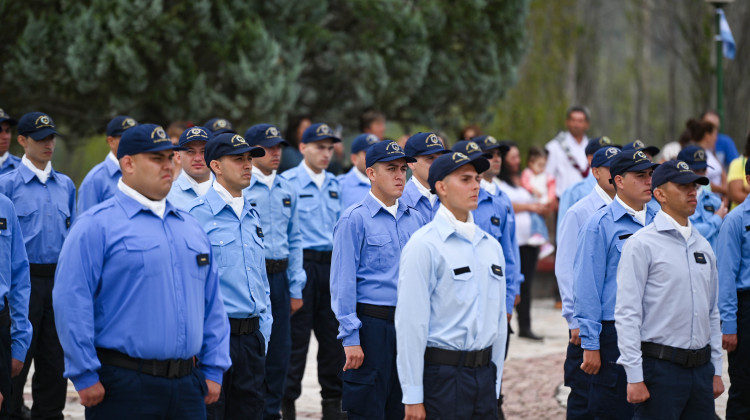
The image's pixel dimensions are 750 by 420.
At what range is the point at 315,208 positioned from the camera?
29.3 ft

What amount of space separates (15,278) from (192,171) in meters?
1.69

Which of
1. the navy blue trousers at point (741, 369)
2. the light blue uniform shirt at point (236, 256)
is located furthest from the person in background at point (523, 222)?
the light blue uniform shirt at point (236, 256)

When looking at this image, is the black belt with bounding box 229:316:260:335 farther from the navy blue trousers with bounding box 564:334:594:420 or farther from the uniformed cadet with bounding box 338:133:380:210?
the uniformed cadet with bounding box 338:133:380:210

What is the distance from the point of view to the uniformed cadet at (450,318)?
4.93 metres

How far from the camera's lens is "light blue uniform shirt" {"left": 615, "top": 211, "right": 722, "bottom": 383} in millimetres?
5703

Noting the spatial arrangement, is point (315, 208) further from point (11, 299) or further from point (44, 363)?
point (11, 299)

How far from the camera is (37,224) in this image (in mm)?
7645

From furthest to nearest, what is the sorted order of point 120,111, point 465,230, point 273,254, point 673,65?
point 673,65 < point 120,111 < point 273,254 < point 465,230

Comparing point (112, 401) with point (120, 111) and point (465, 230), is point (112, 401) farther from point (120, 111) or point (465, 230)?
point (120, 111)

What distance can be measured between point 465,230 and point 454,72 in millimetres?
11809

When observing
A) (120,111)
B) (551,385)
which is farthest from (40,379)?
(120,111)


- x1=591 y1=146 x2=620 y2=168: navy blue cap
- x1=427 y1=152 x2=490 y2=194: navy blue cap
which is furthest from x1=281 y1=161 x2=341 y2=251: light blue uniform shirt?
x1=427 y1=152 x2=490 y2=194: navy blue cap

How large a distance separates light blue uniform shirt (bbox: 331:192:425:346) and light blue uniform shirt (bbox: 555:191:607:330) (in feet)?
4.50

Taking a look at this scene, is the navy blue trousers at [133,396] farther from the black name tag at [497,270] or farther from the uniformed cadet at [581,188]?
the uniformed cadet at [581,188]
